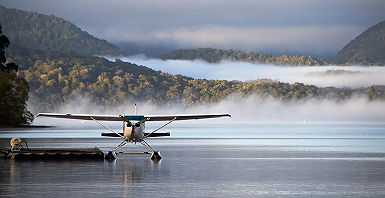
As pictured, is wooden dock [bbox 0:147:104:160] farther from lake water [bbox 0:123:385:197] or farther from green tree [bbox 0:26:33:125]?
A: green tree [bbox 0:26:33:125]

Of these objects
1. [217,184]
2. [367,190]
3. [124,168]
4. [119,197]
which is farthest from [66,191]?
[124,168]

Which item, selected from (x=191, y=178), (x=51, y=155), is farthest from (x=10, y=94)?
(x=191, y=178)

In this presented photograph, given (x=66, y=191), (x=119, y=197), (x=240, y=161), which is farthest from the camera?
(x=240, y=161)

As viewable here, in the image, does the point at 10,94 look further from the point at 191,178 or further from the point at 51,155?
the point at 191,178

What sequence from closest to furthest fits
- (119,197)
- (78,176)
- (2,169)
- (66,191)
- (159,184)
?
(119,197) → (66,191) → (159,184) → (78,176) → (2,169)

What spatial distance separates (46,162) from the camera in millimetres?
40094

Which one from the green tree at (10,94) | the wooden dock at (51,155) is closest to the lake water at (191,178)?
the wooden dock at (51,155)

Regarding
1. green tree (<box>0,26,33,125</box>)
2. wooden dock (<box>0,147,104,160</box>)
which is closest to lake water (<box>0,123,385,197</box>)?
wooden dock (<box>0,147,104,160</box>)

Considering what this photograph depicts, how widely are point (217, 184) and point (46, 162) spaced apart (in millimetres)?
13896

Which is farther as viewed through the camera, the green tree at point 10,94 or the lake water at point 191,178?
the green tree at point 10,94

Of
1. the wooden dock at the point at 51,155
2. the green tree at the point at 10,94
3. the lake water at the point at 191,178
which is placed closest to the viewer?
the lake water at the point at 191,178

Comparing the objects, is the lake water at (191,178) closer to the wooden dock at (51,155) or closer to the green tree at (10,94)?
the wooden dock at (51,155)

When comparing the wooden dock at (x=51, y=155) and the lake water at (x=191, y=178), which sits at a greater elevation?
the wooden dock at (x=51, y=155)

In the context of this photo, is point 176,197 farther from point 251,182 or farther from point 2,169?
point 2,169
